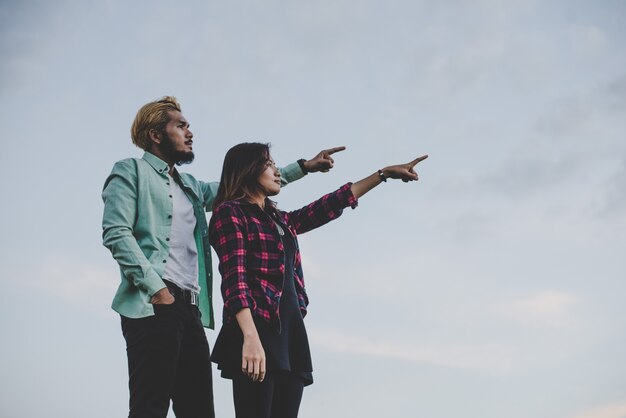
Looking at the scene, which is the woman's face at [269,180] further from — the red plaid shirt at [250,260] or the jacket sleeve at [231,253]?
the jacket sleeve at [231,253]

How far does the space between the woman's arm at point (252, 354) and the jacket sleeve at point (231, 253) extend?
0.13 metres

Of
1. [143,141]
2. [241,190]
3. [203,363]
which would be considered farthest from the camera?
[143,141]

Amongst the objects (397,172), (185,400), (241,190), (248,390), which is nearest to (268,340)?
(248,390)

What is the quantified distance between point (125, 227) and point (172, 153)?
2.49 feet

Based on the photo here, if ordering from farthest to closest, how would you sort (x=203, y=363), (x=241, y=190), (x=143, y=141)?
(x=143, y=141) < (x=241, y=190) < (x=203, y=363)

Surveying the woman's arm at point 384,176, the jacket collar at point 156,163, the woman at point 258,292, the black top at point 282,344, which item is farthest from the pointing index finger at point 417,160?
the jacket collar at point 156,163

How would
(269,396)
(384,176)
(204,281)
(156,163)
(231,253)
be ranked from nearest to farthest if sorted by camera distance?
1. (269,396)
2. (231,253)
3. (204,281)
4. (156,163)
5. (384,176)

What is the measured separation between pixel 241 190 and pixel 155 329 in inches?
37.9

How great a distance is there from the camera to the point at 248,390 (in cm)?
363

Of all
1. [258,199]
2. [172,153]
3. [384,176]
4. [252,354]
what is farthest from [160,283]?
[384,176]

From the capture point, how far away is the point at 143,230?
4031 millimetres

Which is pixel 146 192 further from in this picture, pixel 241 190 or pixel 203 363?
pixel 203 363

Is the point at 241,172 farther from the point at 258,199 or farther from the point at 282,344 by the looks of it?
the point at 282,344

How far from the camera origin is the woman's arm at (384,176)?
4.55 m
